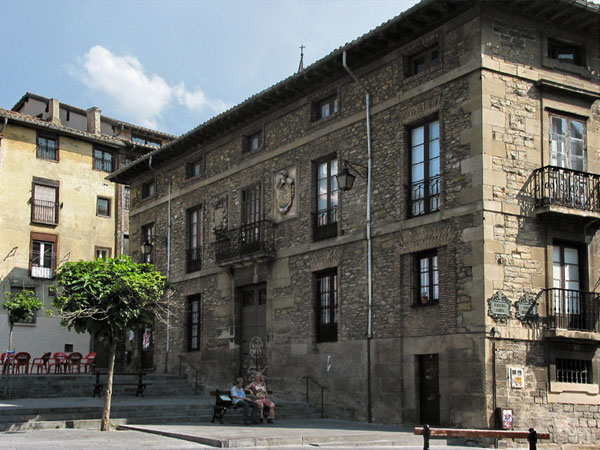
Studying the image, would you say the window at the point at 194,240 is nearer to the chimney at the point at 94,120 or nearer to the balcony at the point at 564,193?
the balcony at the point at 564,193

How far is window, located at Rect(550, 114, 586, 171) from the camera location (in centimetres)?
1739

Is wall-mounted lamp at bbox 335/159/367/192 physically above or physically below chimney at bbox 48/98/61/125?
below

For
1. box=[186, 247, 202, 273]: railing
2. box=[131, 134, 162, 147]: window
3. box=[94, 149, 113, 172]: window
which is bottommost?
box=[186, 247, 202, 273]: railing

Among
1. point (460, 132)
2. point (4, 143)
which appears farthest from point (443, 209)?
point (4, 143)

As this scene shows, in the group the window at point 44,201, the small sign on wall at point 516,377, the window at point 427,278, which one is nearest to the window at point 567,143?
the window at point 427,278

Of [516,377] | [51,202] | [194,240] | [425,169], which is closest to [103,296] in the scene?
[425,169]

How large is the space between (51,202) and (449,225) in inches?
1039

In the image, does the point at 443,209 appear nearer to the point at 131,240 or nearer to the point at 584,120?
the point at 584,120

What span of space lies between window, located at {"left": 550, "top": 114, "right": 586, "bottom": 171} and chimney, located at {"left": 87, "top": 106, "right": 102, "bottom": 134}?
98.2ft

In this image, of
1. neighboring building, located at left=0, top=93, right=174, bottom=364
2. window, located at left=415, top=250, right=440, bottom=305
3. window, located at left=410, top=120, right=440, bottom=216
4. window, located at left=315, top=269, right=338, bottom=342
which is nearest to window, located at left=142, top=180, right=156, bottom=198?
neighboring building, located at left=0, top=93, right=174, bottom=364

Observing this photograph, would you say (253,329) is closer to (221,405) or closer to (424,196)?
(221,405)

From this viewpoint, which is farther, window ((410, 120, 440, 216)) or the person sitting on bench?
the person sitting on bench

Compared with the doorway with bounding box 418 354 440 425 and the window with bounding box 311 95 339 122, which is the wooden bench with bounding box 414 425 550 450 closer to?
the doorway with bounding box 418 354 440 425

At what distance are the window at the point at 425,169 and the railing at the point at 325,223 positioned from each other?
113 inches
